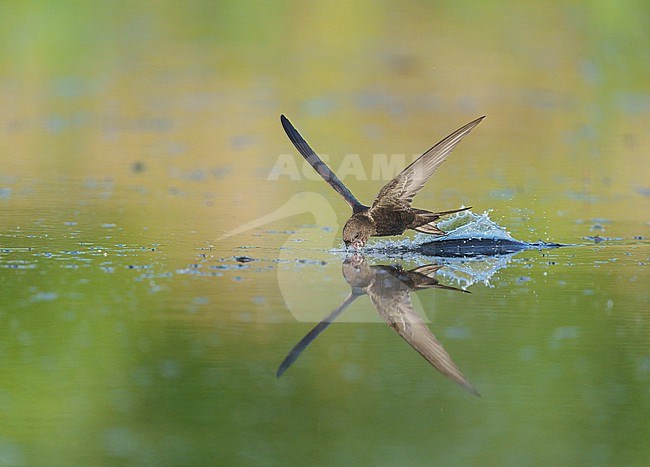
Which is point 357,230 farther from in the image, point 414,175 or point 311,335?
point 311,335

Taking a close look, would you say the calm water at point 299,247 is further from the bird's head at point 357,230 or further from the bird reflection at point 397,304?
the bird's head at point 357,230

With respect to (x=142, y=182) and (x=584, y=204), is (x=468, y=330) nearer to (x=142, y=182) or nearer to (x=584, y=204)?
(x=584, y=204)

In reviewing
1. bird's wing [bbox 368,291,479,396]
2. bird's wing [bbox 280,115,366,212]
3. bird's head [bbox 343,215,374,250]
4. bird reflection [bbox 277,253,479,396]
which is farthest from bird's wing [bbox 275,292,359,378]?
bird's wing [bbox 280,115,366,212]

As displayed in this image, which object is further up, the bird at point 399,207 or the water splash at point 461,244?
the bird at point 399,207

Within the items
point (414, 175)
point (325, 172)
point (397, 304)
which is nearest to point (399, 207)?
point (414, 175)

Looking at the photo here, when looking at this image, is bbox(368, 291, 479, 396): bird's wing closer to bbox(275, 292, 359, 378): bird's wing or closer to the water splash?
bbox(275, 292, 359, 378): bird's wing

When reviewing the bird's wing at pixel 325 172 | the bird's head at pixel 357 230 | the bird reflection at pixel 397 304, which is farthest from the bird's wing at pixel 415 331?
the bird's wing at pixel 325 172

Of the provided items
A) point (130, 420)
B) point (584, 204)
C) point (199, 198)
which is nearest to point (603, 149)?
point (584, 204)
